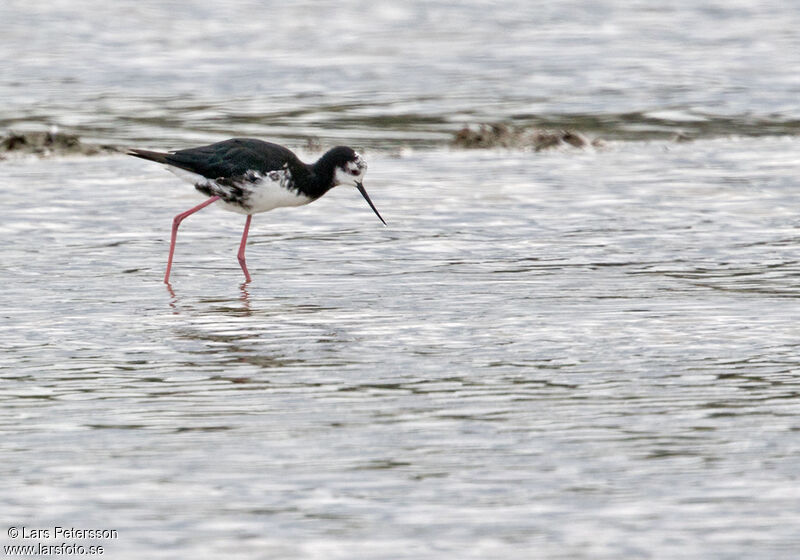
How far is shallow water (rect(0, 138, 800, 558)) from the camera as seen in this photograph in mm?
6027

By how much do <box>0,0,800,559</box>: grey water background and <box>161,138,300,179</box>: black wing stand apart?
640 mm

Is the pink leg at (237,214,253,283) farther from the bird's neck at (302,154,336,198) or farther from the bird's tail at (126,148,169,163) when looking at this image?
the bird's tail at (126,148,169,163)

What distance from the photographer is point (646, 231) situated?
12.0 m

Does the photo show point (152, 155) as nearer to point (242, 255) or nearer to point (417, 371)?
point (242, 255)

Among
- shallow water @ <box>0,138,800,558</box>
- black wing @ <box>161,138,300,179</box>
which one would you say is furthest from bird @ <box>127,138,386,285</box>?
shallow water @ <box>0,138,800,558</box>

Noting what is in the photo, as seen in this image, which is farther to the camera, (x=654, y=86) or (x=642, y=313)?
(x=654, y=86)

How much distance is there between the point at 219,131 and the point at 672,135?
180 inches

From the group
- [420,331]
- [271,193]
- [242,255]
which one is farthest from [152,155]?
[420,331]

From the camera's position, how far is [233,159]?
458 inches

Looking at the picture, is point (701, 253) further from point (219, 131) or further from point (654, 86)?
point (654, 86)

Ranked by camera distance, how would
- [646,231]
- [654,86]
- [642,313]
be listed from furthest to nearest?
[654,86] < [646,231] < [642,313]

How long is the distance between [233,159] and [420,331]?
306 centimetres

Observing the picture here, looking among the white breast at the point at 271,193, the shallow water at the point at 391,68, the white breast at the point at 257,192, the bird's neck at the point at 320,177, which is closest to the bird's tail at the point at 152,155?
the white breast at the point at 257,192

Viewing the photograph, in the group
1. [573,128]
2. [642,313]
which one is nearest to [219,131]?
[573,128]
